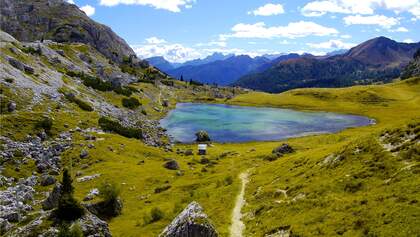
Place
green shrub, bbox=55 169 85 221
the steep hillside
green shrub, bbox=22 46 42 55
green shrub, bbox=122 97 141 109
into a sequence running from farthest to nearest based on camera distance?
green shrub, bbox=122 97 141 109
green shrub, bbox=22 46 42 55
the steep hillside
green shrub, bbox=55 169 85 221

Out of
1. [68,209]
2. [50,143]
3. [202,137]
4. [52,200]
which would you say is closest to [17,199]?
[52,200]

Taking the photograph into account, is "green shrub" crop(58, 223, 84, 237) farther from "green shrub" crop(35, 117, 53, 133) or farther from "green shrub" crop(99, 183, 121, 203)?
"green shrub" crop(35, 117, 53, 133)

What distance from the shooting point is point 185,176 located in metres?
91.9

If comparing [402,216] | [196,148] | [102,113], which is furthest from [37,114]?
[402,216]

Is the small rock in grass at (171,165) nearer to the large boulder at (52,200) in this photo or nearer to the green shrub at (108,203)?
the green shrub at (108,203)

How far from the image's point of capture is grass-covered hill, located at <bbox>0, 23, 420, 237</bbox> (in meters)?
40.7

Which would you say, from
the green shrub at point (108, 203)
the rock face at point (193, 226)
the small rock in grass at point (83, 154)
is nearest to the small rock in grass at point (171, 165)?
the small rock in grass at point (83, 154)

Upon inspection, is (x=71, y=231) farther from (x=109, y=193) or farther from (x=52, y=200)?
(x=109, y=193)

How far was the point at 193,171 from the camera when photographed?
98000 mm

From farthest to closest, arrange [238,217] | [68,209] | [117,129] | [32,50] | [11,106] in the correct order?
[32,50]
[117,129]
[11,106]
[238,217]
[68,209]

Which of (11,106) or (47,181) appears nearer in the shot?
(47,181)

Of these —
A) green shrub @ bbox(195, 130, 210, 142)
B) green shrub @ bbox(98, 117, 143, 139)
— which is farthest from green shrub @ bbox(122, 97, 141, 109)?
green shrub @ bbox(98, 117, 143, 139)

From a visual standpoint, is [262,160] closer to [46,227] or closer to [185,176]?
[185,176]

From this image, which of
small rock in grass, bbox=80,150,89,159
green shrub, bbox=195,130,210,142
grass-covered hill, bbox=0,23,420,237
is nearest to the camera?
grass-covered hill, bbox=0,23,420,237
